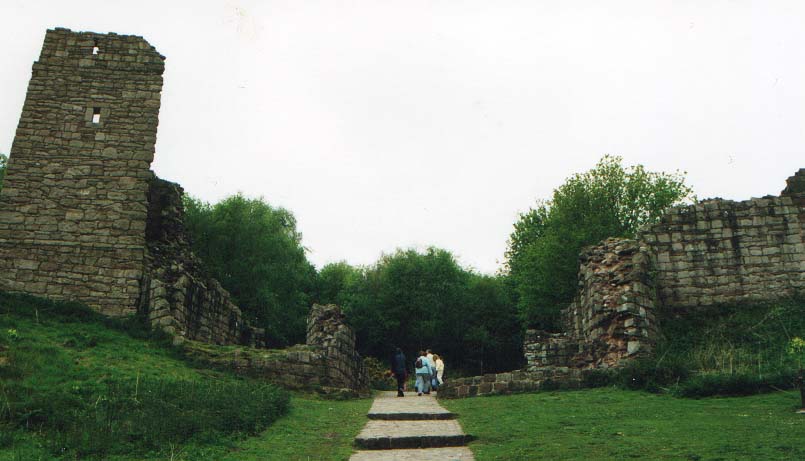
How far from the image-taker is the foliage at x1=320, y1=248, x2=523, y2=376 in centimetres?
4391

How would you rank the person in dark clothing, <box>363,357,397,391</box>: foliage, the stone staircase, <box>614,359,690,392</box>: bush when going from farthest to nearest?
<box>363,357,397,391</box>: foliage → the person in dark clothing → <box>614,359,690,392</box>: bush → the stone staircase

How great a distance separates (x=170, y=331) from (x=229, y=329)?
533cm

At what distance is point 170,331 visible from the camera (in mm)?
16594

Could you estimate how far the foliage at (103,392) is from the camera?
888 cm

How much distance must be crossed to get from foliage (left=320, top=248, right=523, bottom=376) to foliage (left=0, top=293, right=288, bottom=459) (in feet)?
94.1

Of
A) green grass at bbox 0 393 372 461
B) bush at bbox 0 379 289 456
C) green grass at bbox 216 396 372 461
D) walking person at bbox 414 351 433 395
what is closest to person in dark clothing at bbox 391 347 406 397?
walking person at bbox 414 351 433 395

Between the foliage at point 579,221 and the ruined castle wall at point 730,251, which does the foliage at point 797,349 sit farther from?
the foliage at point 579,221

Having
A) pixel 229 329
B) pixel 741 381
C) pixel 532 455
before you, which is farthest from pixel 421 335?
pixel 532 455

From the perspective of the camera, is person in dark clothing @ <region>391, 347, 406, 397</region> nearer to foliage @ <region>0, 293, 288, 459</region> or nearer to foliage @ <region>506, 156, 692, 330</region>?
foliage @ <region>0, 293, 288, 459</region>

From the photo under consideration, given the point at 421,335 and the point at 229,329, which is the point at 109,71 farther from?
the point at 421,335

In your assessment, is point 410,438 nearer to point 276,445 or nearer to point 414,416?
point 276,445

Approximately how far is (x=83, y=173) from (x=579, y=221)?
94.6ft

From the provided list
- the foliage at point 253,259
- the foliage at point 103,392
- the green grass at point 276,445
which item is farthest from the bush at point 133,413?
the foliage at point 253,259

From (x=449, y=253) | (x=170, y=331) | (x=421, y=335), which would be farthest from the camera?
(x=449, y=253)
